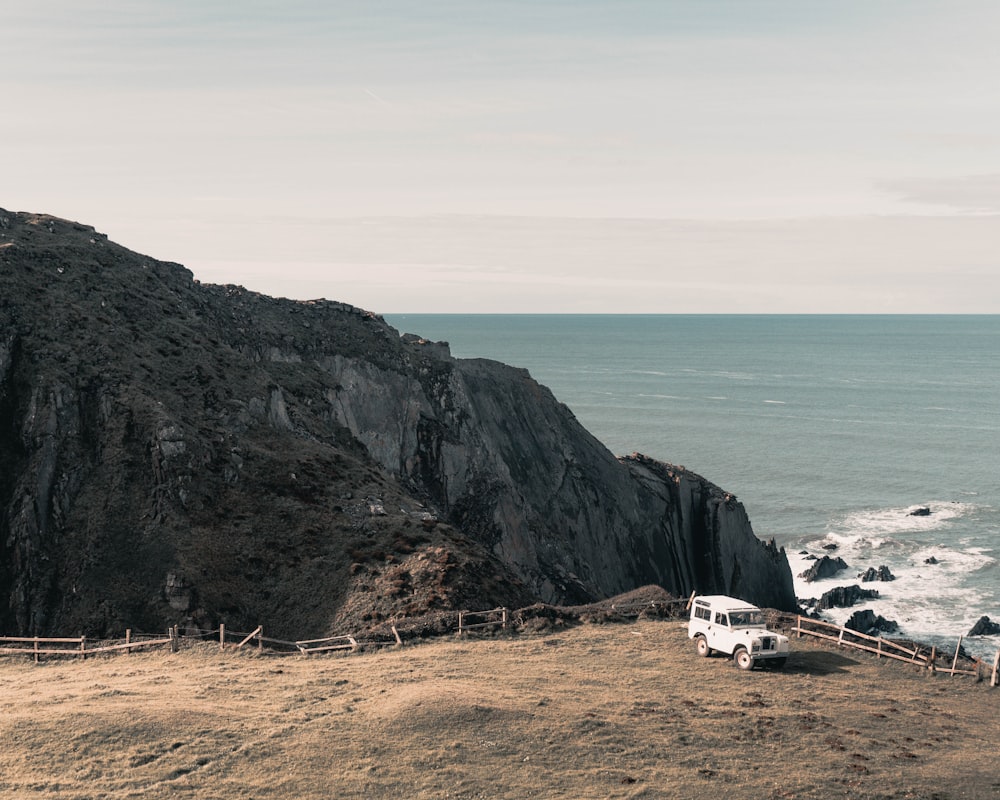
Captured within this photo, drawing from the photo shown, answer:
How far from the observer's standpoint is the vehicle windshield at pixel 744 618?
40781 mm

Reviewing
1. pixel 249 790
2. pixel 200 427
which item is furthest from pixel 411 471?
pixel 249 790

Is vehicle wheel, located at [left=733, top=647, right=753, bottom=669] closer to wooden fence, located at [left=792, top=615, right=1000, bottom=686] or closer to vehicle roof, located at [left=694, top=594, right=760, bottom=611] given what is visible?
vehicle roof, located at [left=694, top=594, right=760, bottom=611]

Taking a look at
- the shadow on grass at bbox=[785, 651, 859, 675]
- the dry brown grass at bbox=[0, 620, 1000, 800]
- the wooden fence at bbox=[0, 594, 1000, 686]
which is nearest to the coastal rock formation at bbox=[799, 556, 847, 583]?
the wooden fence at bbox=[0, 594, 1000, 686]

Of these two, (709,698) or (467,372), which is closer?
(709,698)

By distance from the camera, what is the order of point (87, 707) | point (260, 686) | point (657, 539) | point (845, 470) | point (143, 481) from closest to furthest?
point (87, 707) → point (260, 686) → point (143, 481) → point (657, 539) → point (845, 470)

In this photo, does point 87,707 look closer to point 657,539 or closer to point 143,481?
point 143,481

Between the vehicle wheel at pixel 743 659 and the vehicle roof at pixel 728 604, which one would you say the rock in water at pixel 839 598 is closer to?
the vehicle roof at pixel 728 604

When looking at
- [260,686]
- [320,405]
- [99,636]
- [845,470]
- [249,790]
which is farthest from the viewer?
[845,470]

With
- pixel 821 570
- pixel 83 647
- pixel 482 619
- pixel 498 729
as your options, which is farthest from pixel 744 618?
pixel 821 570

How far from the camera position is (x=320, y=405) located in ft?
252

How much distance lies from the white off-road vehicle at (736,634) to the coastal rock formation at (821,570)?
68380mm

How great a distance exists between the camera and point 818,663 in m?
41.2

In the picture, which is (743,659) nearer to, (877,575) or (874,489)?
(877,575)

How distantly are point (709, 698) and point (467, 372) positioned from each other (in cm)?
6269
